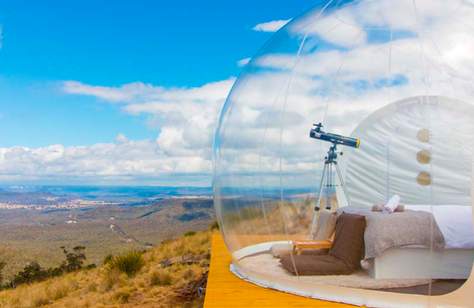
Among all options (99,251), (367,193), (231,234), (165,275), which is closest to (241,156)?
(231,234)

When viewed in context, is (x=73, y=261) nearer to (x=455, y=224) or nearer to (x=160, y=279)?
(x=160, y=279)

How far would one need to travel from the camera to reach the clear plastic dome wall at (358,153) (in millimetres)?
5461

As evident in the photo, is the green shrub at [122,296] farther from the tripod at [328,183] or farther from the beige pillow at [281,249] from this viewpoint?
the tripod at [328,183]

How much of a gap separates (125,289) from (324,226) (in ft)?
13.2

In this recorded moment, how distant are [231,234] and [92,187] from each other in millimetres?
138073

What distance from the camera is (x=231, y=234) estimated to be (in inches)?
309

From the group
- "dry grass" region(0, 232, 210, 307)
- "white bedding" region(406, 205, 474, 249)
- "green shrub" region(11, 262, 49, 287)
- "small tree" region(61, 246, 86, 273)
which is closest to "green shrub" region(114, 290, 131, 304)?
"dry grass" region(0, 232, 210, 307)

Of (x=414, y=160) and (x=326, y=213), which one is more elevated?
(x=414, y=160)

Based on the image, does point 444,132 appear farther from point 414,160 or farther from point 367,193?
point 367,193

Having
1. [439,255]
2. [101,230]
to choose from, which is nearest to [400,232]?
[439,255]

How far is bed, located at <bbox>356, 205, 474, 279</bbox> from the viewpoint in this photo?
5703 mm

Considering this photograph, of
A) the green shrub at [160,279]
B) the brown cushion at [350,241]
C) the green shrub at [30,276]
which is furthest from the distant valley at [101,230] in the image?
the brown cushion at [350,241]

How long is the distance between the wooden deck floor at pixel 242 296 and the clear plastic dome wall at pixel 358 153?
0.52 ft

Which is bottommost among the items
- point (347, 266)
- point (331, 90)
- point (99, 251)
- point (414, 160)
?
point (99, 251)
